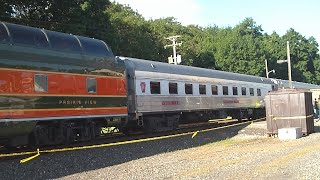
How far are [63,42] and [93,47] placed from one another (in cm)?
158

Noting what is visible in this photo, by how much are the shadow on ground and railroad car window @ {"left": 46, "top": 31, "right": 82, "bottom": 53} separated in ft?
11.5

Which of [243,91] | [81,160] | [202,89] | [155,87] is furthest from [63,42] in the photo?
[243,91]

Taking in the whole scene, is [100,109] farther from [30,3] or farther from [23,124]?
[30,3]

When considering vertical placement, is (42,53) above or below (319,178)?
above

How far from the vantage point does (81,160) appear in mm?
11922

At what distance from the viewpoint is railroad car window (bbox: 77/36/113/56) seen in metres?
15.1

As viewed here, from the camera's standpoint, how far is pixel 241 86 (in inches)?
1129

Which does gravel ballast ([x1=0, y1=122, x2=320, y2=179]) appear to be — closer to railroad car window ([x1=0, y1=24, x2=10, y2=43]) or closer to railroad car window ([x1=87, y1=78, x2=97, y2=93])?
railroad car window ([x1=87, y1=78, x2=97, y2=93])

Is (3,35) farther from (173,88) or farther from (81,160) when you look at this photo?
(173,88)

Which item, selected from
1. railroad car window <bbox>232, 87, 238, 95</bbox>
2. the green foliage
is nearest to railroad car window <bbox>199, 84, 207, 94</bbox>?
railroad car window <bbox>232, 87, 238, 95</bbox>

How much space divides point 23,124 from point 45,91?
4.40ft

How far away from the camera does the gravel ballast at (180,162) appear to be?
9.94 metres

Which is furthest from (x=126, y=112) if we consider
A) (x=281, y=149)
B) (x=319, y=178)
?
(x=319, y=178)

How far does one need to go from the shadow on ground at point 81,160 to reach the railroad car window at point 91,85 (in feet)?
7.23
